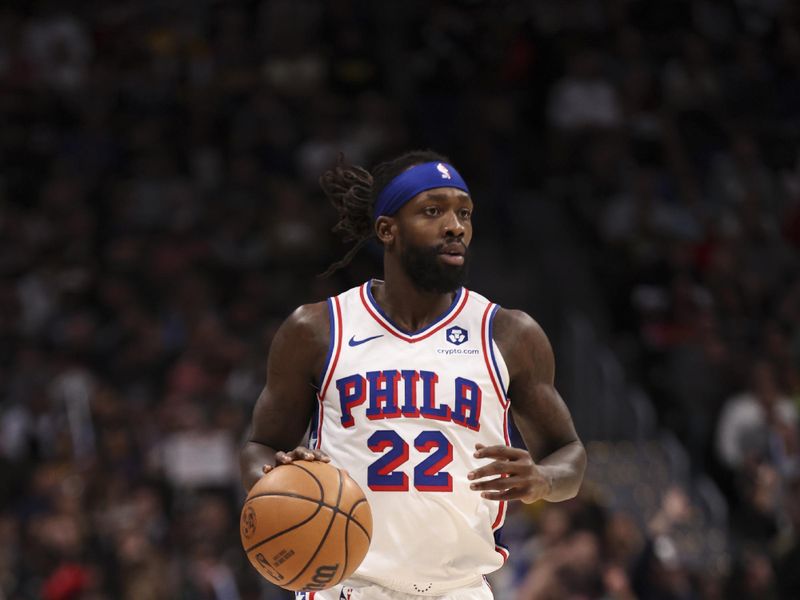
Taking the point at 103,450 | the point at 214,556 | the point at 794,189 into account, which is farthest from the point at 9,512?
the point at 794,189

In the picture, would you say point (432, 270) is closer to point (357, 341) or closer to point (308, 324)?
point (357, 341)

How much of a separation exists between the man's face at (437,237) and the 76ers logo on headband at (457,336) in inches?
6.1

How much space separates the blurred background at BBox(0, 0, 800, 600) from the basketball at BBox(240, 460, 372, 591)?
16.9 feet

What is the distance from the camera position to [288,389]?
17.2 ft

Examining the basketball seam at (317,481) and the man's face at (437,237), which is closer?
the basketball seam at (317,481)

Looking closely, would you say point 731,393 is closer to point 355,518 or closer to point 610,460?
point 610,460

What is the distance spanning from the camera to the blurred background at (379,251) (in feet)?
36.1

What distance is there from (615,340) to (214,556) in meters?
4.46

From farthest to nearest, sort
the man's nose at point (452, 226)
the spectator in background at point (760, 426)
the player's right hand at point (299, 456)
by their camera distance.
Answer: the spectator in background at point (760, 426) → the man's nose at point (452, 226) → the player's right hand at point (299, 456)

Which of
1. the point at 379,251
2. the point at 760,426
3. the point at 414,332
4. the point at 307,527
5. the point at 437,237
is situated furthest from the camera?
the point at 379,251

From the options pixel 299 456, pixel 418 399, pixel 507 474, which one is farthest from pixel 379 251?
pixel 507 474

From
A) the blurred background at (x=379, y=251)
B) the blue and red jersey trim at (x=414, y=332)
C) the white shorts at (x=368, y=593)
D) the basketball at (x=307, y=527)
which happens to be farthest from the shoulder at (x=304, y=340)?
the blurred background at (x=379, y=251)

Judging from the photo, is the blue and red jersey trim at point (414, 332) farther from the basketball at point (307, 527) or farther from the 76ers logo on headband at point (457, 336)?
the basketball at point (307, 527)

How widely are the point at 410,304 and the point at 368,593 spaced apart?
1.08 metres
